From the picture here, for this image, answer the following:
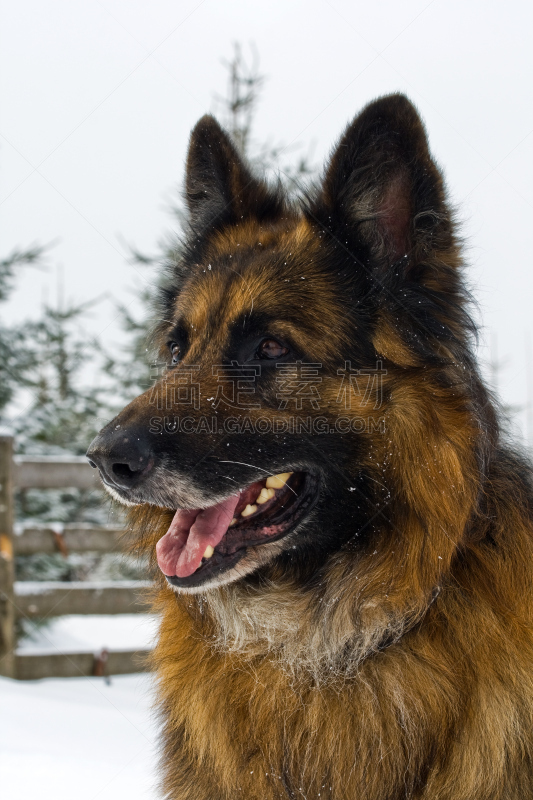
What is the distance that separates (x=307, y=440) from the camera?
104 inches

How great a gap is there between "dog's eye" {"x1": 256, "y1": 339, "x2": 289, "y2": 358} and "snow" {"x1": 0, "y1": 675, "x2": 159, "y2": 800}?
1.67 meters

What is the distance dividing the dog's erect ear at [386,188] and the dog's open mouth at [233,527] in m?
1.02

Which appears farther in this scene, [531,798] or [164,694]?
[164,694]

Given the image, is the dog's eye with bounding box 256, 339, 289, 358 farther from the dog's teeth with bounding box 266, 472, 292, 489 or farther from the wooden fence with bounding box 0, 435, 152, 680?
the wooden fence with bounding box 0, 435, 152, 680

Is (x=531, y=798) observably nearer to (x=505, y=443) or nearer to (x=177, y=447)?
(x=505, y=443)

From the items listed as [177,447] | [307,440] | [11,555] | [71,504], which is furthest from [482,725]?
[71,504]

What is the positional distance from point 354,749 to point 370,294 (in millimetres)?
1718

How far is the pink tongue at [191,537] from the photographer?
265 cm

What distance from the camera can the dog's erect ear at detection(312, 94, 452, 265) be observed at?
2.59m

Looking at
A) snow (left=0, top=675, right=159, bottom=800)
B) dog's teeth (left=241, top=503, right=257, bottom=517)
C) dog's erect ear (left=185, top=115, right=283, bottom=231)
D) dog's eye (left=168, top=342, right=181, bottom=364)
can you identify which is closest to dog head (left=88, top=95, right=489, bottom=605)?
dog's teeth (left=241, top=503, right=257, bottom=517)

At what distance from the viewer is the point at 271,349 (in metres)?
2.77

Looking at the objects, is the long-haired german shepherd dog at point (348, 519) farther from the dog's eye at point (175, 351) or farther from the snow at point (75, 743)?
the snow at point (75, 743)

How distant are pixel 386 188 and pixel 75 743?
3863mm

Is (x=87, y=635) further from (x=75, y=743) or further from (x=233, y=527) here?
(x=233, y=527)
